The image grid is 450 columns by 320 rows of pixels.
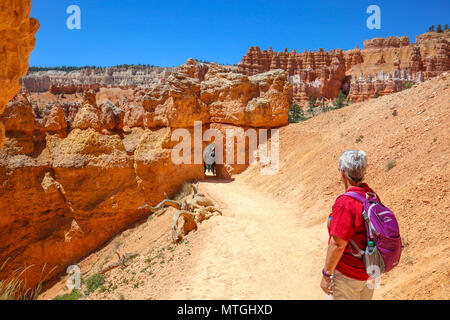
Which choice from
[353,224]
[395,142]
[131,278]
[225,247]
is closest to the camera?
[353,224]

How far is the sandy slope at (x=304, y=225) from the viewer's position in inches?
205

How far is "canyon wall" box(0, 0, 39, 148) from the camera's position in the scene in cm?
370

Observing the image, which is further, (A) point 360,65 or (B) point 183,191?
(A) point 360,65

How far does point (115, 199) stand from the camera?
48.3 feet

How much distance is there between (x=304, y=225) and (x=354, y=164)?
652 centimetres

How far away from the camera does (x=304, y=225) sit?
29.4 feet

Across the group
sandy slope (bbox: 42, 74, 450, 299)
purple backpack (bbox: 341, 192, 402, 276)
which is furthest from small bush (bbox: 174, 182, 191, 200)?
purple backpack (bbox: 341, 192, 402, 276)

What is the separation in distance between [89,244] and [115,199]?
2442 mm

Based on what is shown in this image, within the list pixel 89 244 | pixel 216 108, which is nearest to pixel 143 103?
pixel 216 108

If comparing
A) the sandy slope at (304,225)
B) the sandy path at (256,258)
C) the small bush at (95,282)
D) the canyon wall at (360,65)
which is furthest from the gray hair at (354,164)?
the canyon wall at (360,65)

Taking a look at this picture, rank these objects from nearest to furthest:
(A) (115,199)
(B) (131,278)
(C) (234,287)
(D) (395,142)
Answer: (C) (234,287) < (B) (131,278) < (D) (395,142) < (A) (115,199)

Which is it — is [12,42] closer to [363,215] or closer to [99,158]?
[363,215]

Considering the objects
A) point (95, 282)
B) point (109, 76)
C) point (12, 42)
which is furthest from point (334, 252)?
point (109, 76)

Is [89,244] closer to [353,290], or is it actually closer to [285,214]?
[285,214]
